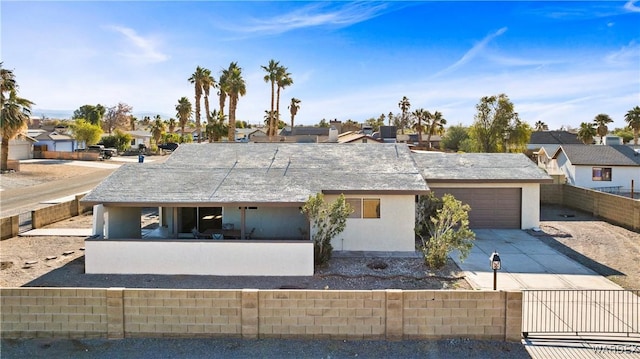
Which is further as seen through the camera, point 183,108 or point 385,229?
point 183,108

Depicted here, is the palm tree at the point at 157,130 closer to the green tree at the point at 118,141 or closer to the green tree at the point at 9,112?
the green tree at the point at 118,141

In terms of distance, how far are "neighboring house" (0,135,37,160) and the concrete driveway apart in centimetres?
4956

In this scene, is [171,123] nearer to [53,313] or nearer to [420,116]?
[420,116]

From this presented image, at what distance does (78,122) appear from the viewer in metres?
56.9

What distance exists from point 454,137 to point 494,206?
1984 inches

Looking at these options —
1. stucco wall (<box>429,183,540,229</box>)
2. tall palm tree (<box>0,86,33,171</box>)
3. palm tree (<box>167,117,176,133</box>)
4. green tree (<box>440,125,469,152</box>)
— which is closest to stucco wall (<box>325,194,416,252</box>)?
stucco wall (<box>429,183,540,229</box>)

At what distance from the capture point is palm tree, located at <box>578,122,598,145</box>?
61.9 m

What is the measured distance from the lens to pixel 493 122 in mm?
Result: 49125

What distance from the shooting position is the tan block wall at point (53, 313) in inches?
372

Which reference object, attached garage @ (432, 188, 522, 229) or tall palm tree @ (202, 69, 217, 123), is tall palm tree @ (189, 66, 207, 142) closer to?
tall palm tree @ (202, 69, 217, 123)

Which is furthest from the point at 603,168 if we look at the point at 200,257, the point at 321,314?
the point at 321,314

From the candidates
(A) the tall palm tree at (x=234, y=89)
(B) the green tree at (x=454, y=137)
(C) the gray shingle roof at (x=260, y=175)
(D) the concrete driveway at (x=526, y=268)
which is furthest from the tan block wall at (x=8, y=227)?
(B) the green tree at (x=454, y=137)

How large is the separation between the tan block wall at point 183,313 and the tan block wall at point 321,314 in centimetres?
66

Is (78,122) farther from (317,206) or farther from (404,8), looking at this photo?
(317,206)
